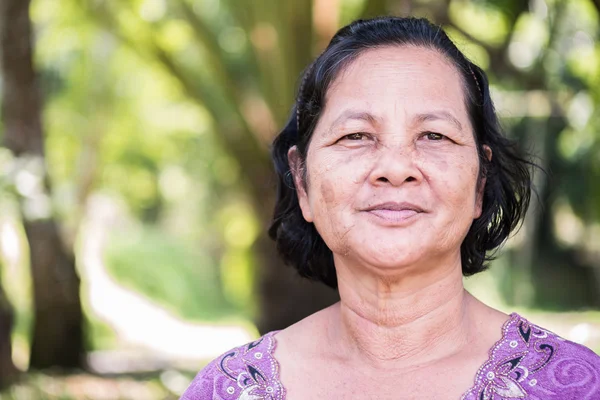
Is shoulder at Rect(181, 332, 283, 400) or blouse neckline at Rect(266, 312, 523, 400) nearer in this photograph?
blouse neckline at Rect(266, 312, 523, 400)

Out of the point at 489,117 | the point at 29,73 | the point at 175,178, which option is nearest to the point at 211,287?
the point at 175,178

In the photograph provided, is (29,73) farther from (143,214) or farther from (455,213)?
(143,214)

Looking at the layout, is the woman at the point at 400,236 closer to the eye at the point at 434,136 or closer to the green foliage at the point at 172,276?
the eye at the point at 434,136

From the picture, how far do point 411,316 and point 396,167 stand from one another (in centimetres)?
38

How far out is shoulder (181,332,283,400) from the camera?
213 centimetres

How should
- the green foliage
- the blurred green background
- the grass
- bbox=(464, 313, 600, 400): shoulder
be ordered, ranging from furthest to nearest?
the green foliage, the blurred green background, the grass, bbox=(464, 313, 600, 400): shoulder

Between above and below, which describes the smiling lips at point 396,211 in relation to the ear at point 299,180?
above

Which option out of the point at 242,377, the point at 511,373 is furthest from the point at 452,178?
the point at 242,377

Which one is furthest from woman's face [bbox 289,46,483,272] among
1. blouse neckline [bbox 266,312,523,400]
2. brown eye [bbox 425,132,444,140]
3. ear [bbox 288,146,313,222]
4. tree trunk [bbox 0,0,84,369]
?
tree trunk [bbox 0,0,84,369]

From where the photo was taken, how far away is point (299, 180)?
92.0 inches

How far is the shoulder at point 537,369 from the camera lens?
76.2 inches

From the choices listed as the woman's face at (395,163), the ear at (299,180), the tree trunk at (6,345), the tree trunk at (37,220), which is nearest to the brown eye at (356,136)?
the woman's face at (395,163)

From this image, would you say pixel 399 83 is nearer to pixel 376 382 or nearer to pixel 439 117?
pixel 439 117

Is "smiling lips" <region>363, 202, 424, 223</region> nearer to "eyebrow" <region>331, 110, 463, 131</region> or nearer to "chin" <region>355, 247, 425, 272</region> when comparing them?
"chin" <region>355, 247, 425, 272</region>
